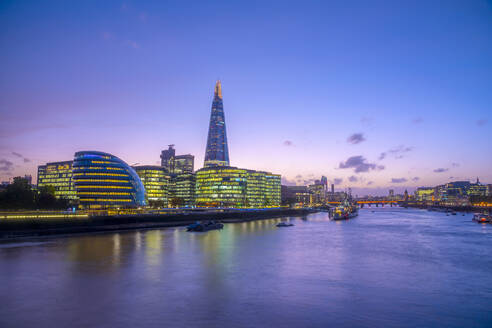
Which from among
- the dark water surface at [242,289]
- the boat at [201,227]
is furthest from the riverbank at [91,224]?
the dark water surface at [242,289]

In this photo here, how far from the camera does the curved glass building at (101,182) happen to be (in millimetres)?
132625

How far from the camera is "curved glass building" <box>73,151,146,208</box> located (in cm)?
13262

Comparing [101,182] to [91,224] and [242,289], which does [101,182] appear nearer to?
[91,224]

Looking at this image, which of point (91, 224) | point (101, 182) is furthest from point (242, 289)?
point (101, 182)

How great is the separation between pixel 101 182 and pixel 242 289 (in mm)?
122075

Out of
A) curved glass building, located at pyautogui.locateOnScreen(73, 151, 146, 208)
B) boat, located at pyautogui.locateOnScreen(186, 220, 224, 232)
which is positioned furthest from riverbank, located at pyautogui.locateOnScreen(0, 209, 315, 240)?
curved glass building, located at pyautogui.locateOnScreen(73, 151, 146, 208)

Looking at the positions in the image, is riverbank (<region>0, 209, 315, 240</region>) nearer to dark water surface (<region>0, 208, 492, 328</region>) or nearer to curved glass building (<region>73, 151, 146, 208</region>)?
dark water surface (<region>0, 208, 492, 328</region>)

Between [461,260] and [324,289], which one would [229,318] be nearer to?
[324,289]

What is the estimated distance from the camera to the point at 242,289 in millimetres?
25922

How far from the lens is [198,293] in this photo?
2461cm

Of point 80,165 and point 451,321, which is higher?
point 80,165

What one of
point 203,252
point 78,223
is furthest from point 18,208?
point 203,252

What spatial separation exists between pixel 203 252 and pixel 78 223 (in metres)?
44.2

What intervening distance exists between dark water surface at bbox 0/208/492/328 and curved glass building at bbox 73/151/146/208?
90.9 metres
